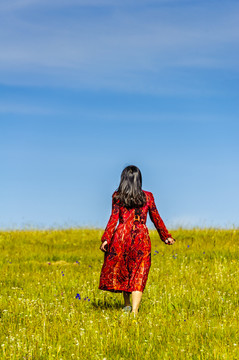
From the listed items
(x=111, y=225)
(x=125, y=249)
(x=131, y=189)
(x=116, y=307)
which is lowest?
(x=116, y=307)

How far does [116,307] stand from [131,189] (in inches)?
93.0

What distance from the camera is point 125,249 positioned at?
8.34 m

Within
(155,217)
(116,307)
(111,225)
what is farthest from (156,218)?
(116,307)

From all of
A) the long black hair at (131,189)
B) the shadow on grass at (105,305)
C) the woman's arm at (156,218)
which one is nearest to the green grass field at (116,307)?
the shadow on grass at (105,305)

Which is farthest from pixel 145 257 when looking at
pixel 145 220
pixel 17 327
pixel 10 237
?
pixel 10 237

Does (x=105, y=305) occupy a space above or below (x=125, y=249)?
below

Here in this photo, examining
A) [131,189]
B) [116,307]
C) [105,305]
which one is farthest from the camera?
[105,305]

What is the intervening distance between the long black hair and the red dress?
0.16 metres

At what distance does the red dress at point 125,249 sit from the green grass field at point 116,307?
54 centimetres

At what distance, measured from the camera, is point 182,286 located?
33.1 ft

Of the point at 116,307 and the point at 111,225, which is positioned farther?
the point at 116,307

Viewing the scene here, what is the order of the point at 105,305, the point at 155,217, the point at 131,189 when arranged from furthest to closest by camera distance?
the point at 105,305 → the point at 155,217 → the point at 131,189

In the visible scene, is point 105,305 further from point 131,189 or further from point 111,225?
point 131,189

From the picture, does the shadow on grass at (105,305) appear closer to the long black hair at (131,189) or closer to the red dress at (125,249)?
the red dress at (125,249)
